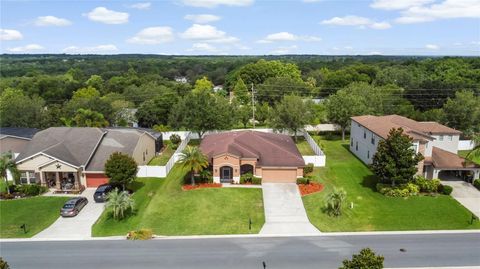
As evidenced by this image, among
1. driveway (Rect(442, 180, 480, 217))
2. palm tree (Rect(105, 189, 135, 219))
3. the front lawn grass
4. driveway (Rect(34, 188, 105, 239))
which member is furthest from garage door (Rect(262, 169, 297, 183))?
driveway (Rect(34, 188, 105, 239))

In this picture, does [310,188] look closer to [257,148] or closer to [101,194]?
[257,148]

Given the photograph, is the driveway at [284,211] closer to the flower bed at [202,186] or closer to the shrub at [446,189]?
the flower bed at [202,186]

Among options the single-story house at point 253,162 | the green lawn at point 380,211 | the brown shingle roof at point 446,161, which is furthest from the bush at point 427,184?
the single-story house at point 253,162

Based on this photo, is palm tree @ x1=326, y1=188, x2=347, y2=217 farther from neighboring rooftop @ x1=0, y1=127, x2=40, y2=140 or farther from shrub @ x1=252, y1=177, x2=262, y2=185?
neighboring rooftop @ x1=0, y1=127, x2=40, y2=140

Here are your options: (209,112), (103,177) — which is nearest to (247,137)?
(209,112)

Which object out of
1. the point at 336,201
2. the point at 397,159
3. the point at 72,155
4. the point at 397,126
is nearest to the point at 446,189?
the point at 397,159

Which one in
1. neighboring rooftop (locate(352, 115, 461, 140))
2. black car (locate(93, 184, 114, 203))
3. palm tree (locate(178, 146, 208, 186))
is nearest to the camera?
black car (locate(93, 184, 114, 203))
